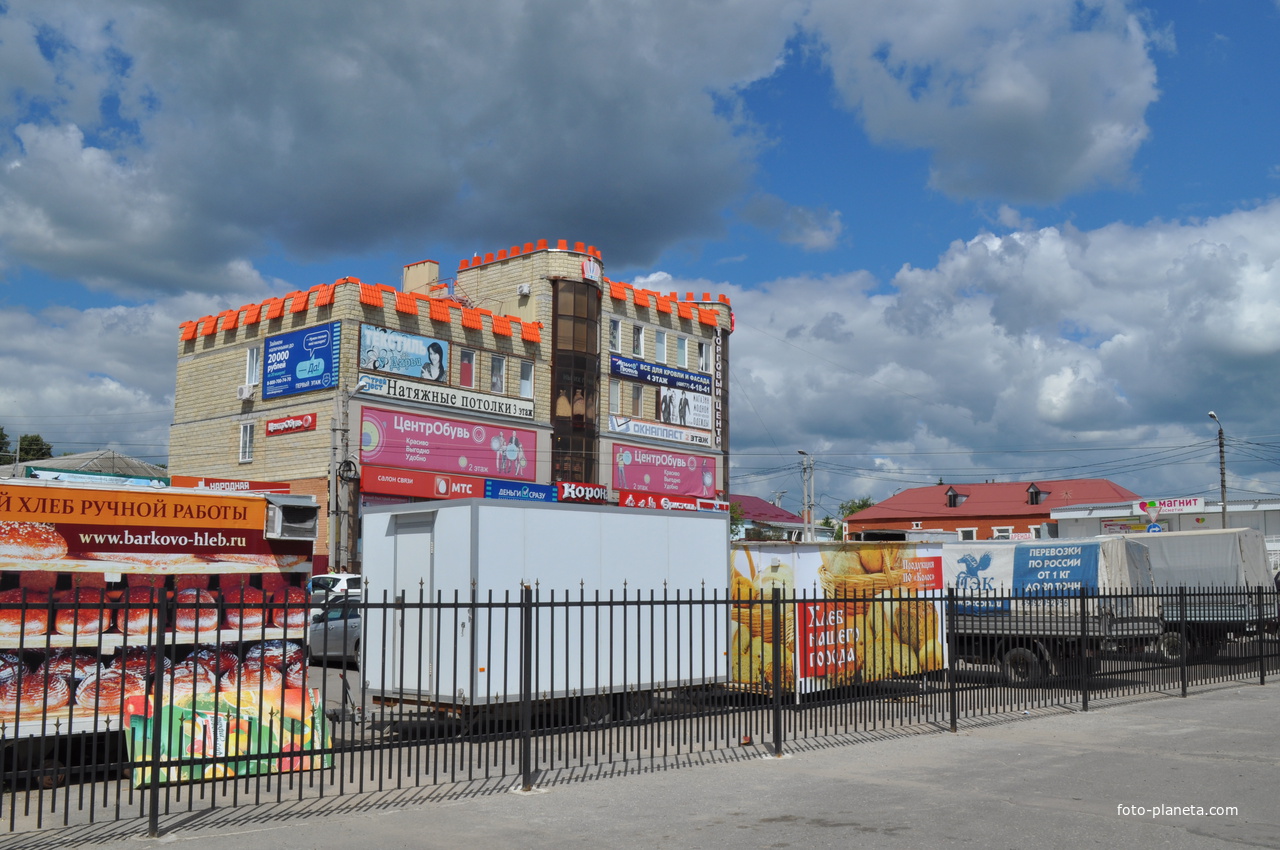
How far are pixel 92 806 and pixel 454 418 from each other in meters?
35.9

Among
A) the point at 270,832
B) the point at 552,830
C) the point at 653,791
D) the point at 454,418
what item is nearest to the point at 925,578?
the point at 653,791

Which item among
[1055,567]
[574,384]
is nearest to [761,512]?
[574,384]

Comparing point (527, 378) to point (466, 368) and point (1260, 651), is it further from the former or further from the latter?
point (1260, 651)

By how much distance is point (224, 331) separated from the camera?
4612cm

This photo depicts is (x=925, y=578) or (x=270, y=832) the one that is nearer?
(x=270, y=832)

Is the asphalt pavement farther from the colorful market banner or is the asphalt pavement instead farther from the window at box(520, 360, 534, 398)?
the window at box(520, 360, 534, 398)

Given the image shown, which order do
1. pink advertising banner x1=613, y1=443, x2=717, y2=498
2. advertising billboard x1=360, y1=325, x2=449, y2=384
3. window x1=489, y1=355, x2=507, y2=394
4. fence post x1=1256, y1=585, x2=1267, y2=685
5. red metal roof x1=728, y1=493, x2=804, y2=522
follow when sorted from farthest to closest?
red metal roof x1=728, y1=493, x2=804, y2=522
pink advertising banner x1=613, y1=443, x2=717, y2=498
window x1=489, y1=355, x2=507, y2=394
advertising billboard x1=360, y1=325, x2=449, y2=384
fence post x1=1256, y1=585, x2=1267, y2=685

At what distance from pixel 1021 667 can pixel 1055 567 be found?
5682mm

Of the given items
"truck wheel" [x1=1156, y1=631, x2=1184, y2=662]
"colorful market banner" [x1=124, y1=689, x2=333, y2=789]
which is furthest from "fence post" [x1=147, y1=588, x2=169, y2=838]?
"truck wheel" [x1=1156, y1=631, x2=1184, y2=662]

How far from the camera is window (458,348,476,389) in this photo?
44344 millimetres

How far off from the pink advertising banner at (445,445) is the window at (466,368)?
177 centimetres

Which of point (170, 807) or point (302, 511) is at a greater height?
point (302, 511)

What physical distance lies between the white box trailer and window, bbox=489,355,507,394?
31853 millimetres

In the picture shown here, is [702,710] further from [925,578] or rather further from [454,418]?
[454,418]
